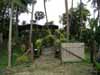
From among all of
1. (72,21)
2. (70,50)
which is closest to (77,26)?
(72,21)

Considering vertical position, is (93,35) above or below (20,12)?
below

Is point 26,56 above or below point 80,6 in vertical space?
below

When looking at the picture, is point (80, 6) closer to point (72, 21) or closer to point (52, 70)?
point (72, 21)

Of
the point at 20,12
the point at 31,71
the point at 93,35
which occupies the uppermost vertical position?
the point at 20,12

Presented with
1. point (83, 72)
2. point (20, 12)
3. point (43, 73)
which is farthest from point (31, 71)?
point (20, 12)

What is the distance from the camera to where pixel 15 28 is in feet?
99.8

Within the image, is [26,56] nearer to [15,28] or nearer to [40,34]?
[40,34]

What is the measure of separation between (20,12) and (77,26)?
7.12 m

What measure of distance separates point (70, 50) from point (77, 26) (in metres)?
16.4

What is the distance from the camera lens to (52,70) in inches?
524

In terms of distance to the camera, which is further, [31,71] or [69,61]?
[69,61]

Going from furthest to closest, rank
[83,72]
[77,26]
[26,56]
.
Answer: [77,26] → [26,56] → [83,72]

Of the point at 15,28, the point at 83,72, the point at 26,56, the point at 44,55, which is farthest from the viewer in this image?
the point at 15,28

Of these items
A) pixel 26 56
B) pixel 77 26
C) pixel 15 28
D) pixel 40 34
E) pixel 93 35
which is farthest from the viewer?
pixel 77 26
